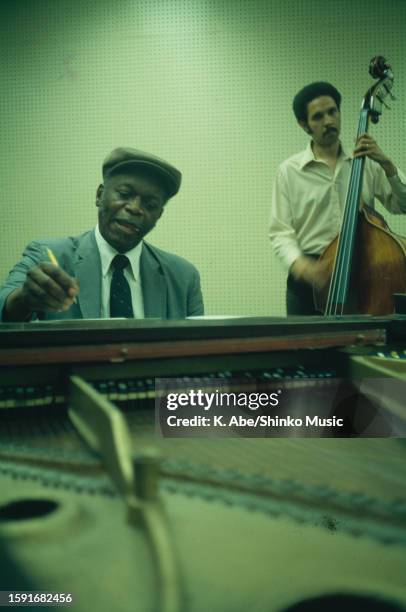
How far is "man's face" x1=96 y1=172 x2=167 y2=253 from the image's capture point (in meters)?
2.08

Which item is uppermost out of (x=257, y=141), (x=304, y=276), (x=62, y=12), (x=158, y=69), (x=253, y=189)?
(x=62, y=12)

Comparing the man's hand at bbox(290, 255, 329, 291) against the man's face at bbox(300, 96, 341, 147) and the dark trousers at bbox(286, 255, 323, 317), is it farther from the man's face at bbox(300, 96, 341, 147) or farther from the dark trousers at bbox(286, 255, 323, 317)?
the man's face at bbox(300, 96, 341, 147)

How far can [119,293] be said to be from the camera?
202 cm

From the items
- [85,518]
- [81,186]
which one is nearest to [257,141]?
[81,186]

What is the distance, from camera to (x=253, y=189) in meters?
3.34

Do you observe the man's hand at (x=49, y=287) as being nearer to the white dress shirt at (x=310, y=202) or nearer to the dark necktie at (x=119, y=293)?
the dark necktie at (x=119, y=293)

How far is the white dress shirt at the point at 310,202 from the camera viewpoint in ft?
8.05

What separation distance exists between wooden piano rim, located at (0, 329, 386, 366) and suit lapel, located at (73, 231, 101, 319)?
37.6 inches

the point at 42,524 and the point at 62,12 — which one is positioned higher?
the point at 62,12

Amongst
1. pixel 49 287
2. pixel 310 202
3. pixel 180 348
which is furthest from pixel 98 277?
pixel 310 202

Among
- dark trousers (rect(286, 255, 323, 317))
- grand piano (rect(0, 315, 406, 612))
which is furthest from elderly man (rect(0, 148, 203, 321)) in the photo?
grand piano (rect(0, 315, 406, 612))

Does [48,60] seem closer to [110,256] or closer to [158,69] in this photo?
[158,69]

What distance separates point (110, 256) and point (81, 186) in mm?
1468
